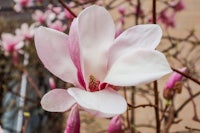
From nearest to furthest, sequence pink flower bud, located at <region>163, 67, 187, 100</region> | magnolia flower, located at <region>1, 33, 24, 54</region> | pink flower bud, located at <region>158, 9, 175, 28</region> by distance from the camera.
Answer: pink flower bud, located at <region>163, 67, 187, 100</region> → magnolia flower, located at <region>1, 33, 24, 54</region> → pink flower bud, located at <region>158, 9, 175, 28</region>

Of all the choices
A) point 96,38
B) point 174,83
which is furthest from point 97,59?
point 174,83

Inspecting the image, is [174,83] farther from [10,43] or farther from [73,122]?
[10,43]

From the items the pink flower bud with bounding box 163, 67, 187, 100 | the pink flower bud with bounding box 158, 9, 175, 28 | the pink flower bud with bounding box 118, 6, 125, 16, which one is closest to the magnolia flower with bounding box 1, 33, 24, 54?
the pink flower bud with bounding box 118, 6, 125, 16

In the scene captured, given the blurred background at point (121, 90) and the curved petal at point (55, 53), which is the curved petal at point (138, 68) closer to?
the curved petal at point (55, 53)

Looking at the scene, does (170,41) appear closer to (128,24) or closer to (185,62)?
(185,62)

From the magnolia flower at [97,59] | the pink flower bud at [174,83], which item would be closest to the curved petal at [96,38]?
the magnolia flower at [97,59]

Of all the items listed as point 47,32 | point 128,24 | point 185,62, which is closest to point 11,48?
point 128,24

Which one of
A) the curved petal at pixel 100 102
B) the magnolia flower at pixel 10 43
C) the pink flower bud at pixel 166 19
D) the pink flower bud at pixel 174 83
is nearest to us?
the curved petal at pixel 100 102

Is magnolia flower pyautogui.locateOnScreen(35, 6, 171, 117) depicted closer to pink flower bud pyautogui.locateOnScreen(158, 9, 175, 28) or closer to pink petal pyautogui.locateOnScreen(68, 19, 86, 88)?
pink petal pyautogui.locateOnScreen(68, 19, 86, 88)
